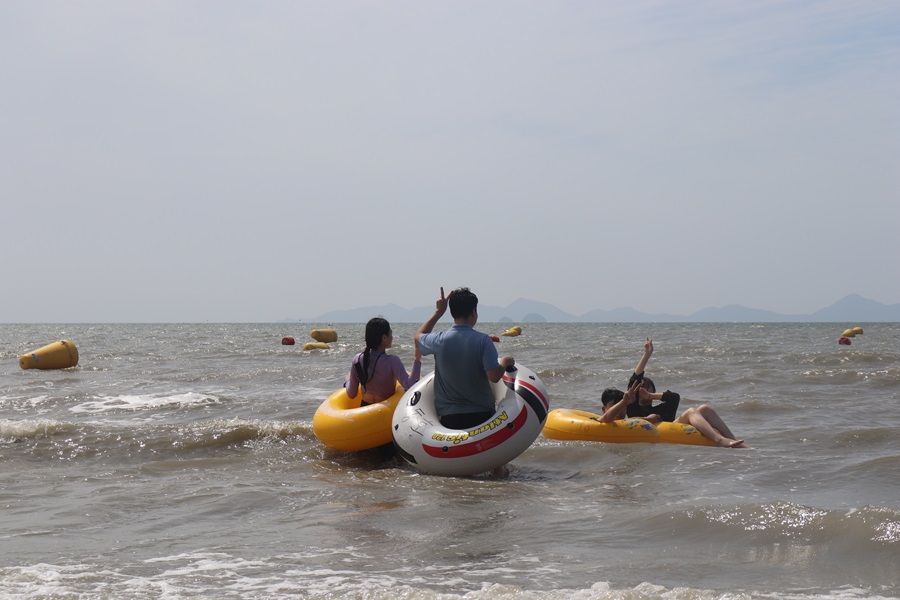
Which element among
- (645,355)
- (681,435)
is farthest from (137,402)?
(681,435)

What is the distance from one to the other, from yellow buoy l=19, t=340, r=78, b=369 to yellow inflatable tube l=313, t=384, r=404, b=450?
1461 cm

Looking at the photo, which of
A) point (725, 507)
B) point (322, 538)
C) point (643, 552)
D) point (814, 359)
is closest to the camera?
point (643, 552)

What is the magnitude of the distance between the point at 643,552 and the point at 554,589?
0.86 m

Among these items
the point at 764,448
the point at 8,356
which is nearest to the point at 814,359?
the point at 764,448

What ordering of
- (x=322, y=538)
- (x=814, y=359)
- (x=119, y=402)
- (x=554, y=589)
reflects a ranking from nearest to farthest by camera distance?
(x=554, y=589)
(x=322, y=538)
(x=119, y=402)
(x=814, y=359)

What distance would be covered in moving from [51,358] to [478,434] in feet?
53.7

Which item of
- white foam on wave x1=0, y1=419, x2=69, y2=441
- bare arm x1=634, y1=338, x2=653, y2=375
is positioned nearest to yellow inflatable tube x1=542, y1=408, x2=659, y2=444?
bare arm x1=634, y1=338, x2=653, y2=375

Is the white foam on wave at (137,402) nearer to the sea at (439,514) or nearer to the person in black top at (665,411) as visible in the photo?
the sea at (439,514)

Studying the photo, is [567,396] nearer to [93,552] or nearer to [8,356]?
[93,552]

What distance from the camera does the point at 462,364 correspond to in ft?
21.8

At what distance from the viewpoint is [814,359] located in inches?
798

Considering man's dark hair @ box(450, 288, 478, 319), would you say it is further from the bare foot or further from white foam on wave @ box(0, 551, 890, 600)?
the bare foot

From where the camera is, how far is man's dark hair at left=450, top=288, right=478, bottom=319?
21.5 ft

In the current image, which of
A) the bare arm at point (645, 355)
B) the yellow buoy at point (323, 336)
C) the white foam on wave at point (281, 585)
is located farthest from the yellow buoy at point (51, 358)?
the white foam on wave at point (281, 585)
